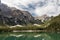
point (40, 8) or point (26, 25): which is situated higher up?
point (40, 8)

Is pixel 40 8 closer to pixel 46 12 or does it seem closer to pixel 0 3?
pixel 46 12

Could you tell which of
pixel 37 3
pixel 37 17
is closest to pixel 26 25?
pixel 37 17

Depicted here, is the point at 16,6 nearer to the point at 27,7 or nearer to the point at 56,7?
the point at 27,7

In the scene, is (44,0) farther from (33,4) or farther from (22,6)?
(22,6)

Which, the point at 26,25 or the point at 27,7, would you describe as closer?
the point at 27,7

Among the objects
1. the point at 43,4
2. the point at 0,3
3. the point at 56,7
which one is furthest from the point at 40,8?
the point at 0,3

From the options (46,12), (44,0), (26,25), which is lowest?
(26,25)

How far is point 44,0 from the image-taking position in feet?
111

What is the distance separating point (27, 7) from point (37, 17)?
9.19ft

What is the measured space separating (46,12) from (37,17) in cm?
213

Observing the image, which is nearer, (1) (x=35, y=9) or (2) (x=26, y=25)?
(1) (x=35, y=9)

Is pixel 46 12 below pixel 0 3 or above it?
below

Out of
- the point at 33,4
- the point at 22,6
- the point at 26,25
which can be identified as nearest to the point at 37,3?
the point at 33,4

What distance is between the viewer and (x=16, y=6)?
1357 inches
